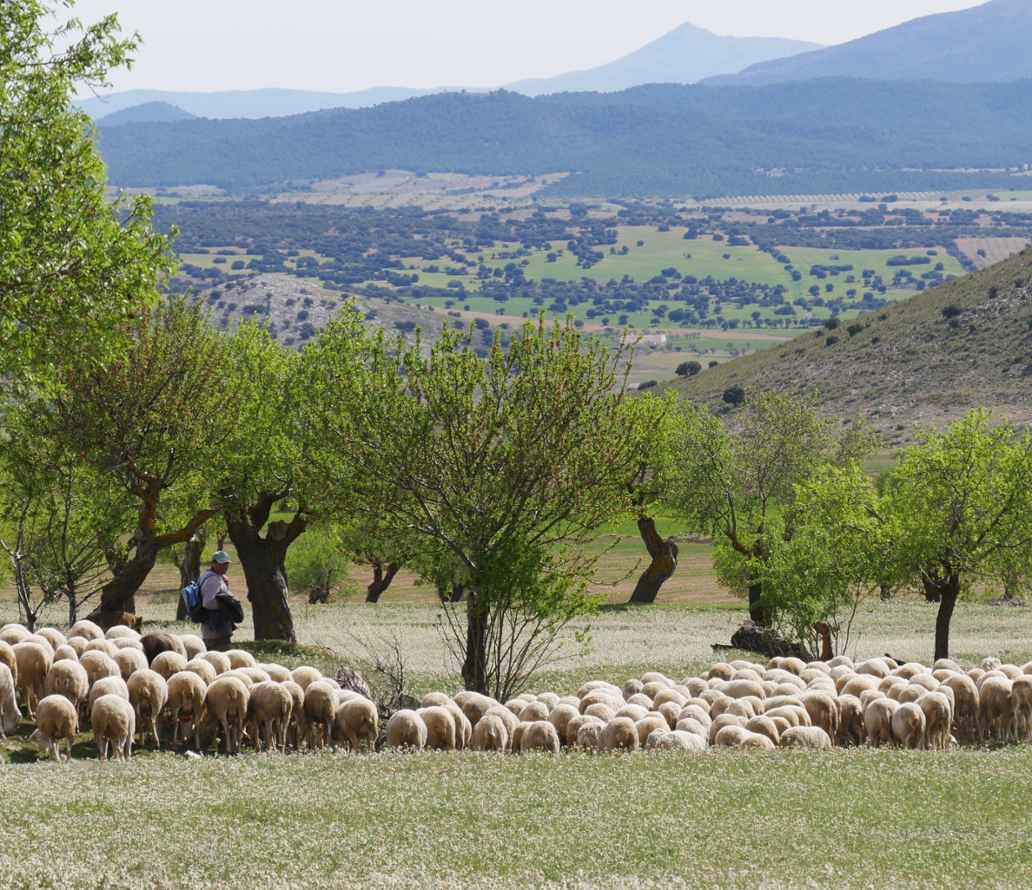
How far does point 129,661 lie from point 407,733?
584 cm

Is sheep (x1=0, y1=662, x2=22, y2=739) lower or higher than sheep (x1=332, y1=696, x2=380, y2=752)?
higher

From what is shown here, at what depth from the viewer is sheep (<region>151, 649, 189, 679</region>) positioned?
2544 cm

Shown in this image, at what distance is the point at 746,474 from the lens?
70812mm

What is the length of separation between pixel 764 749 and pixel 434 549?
8.99 m

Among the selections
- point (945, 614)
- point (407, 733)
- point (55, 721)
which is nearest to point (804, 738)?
point (407, 733)

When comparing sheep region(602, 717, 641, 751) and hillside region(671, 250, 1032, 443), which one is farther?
hillside region(671, 250, 1032, 443)

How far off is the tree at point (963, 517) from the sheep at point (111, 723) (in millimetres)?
27580

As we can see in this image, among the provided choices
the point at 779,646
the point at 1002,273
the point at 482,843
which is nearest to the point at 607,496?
the point at 482,843

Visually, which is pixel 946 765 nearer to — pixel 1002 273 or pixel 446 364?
pixel 446 364

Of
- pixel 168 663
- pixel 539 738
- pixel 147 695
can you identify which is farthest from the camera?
pixel 168 663

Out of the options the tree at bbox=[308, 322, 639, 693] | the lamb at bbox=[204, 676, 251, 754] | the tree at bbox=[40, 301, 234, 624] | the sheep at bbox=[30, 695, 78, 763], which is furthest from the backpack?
the sheep at bbox=[30, 695, 78, 763]

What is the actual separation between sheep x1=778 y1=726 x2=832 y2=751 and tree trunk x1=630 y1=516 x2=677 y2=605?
43818 millimetres

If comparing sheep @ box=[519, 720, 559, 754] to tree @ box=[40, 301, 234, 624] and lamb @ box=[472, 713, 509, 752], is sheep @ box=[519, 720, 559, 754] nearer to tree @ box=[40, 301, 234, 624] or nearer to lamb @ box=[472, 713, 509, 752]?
lamb @ box=[472, 713, 509, 752]

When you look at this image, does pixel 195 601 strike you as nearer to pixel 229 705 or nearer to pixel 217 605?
pixel 217 605
